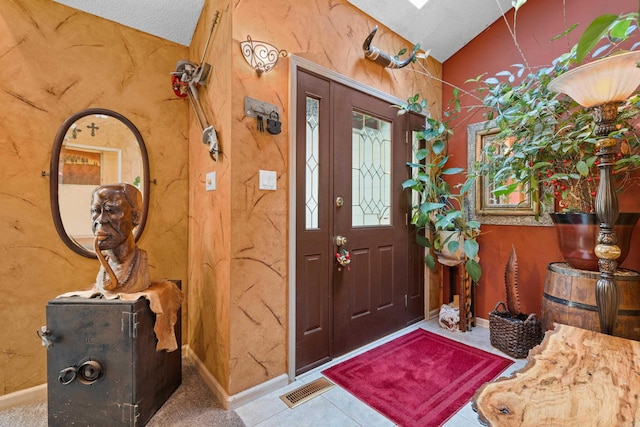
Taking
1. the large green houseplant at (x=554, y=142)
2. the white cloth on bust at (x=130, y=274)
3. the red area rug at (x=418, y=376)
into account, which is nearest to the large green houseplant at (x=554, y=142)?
the large green houseplant at (x=554, y=142)

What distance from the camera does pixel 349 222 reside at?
7.68ft

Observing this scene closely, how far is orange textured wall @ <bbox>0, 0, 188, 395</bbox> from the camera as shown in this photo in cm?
168

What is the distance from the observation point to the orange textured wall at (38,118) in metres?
1.68

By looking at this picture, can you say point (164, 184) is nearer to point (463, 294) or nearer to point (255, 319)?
point (255, 319)

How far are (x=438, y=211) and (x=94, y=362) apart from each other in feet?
9.13

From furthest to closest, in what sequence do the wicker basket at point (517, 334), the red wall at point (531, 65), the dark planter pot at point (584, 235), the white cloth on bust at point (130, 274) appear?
the red wall at point (531, 65) < the wicker basket at point (517, 334) < the dark planter pot at point (584, 235) < the white cloth on bust at point (130, 274)

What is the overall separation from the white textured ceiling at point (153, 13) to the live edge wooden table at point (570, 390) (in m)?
2.71

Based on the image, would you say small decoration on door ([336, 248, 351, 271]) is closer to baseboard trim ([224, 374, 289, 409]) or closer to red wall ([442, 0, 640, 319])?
baseboard trim ([224, 374, 289, 409])

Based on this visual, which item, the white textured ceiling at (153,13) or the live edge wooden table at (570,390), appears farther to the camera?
the white textured ceiling at (153,13)

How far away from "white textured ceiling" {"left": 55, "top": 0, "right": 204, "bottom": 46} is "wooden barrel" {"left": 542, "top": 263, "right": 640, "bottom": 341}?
→ 3065 mm

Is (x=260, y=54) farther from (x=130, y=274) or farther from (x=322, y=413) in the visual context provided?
(x=322, y=413)

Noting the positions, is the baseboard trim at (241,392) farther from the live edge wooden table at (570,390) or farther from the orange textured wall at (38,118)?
the live edge wooden table at (570,390)

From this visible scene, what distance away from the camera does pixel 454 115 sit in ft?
9.84

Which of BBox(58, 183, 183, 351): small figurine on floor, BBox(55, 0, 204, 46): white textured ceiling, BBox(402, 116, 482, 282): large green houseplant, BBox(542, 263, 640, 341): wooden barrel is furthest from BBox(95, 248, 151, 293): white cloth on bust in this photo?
BBox(542, 263, 640, 341): wooden barrel
